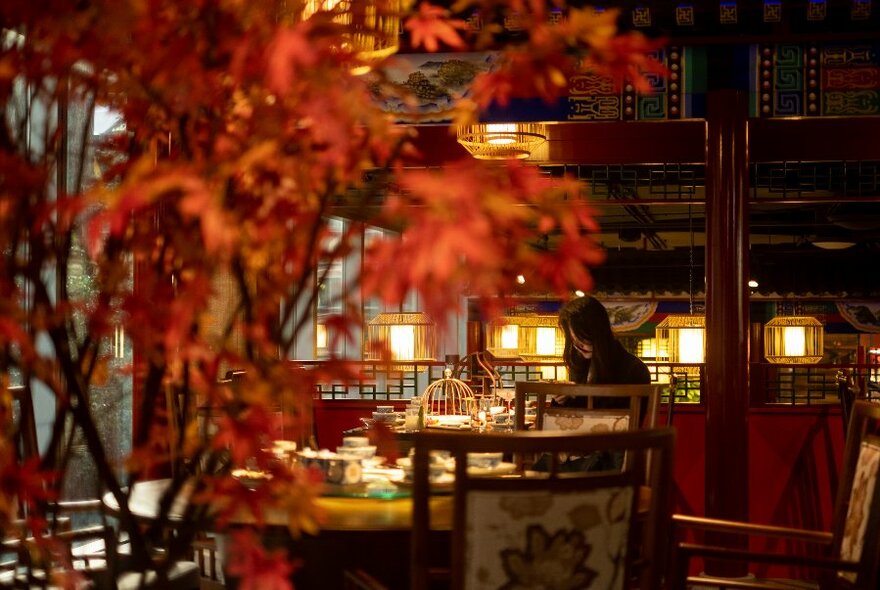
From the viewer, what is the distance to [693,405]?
6.08m

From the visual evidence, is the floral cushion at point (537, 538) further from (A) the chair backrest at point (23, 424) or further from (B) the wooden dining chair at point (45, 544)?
(A) the chair backrest at point (23, 424)

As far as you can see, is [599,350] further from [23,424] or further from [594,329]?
[23,424]

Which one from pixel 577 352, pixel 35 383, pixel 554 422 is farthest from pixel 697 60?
pixel 35 383

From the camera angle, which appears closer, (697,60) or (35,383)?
(35,383)

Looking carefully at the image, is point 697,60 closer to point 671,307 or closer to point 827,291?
point 827,291

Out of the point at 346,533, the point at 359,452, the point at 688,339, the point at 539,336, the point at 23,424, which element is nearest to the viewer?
the point at 23,424

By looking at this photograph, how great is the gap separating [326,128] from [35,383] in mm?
3751

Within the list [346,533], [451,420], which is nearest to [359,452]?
[346,533]

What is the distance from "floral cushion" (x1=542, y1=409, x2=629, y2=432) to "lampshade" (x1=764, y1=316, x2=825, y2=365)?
6994 mm

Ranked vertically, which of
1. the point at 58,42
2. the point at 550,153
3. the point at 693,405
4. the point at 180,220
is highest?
the point at 550,153

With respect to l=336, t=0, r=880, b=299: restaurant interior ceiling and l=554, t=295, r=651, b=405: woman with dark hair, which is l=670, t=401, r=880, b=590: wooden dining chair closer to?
l=336, t=0, r=880, b=299: restaurant interior ceiling

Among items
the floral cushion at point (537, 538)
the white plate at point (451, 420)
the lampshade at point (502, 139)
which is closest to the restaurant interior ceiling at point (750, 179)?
the lampshade at point (502, 139)

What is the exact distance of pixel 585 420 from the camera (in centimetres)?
348

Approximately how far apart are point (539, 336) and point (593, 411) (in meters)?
5.75
